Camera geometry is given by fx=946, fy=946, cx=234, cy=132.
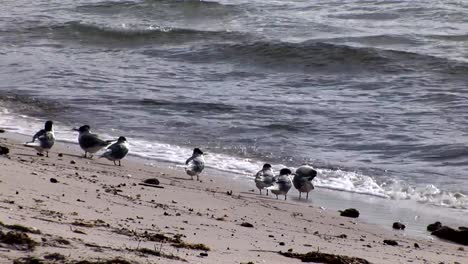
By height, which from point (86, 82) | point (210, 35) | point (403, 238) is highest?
point (210, 35)

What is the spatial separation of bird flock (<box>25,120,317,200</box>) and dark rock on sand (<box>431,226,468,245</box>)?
1.78 metres

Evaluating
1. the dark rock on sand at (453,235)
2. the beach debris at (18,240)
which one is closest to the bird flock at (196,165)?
the dark rock on sand at (453,235)

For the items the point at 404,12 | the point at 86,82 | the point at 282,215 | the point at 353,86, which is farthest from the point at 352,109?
the point at 404,12

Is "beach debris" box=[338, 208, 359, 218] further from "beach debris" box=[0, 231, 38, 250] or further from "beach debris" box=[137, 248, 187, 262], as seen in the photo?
"beach debris" box=[0, 231, 38, 250]

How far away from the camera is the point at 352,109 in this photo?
555 inches

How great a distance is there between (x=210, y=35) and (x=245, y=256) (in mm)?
17267

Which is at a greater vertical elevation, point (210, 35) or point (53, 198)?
point (210, 35)

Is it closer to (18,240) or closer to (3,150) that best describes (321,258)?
(18,240)

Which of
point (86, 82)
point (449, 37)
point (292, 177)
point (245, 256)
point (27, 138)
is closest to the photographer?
point (245, 256)

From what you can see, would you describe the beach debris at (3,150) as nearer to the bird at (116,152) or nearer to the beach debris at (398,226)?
the bird at (116,152)

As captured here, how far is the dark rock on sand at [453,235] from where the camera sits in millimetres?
7574

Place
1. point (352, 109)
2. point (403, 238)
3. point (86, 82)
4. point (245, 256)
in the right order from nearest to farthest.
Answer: point (245, 256) < point (403, 238) < point (352, 109) < point (86, 82)

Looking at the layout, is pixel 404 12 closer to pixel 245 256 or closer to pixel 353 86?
pixel 353 86

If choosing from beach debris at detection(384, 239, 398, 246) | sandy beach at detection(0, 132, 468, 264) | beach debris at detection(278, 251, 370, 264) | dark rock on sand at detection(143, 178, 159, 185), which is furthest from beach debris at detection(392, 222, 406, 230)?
beach debris at detection(278, 251, 370, 264)
